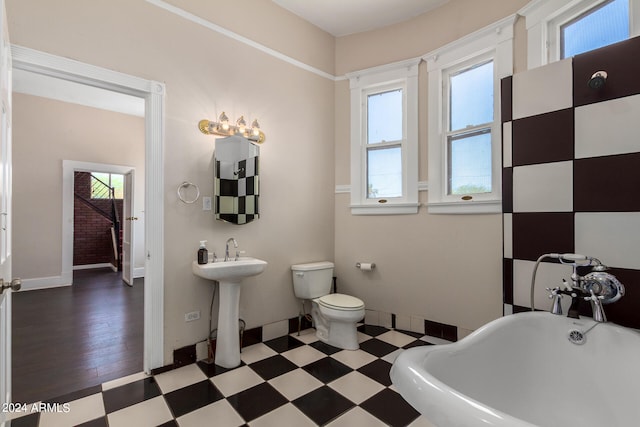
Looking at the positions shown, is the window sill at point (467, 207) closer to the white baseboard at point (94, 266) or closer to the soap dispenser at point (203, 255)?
the soap dispenser at point (203, 255)

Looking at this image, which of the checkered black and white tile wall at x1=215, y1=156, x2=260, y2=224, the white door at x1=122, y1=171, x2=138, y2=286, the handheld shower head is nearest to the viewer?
the handheld shower head

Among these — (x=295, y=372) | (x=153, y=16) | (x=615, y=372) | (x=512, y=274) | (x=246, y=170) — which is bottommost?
(x=295, y=372)

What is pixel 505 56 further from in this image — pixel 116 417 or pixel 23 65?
pixel 116 417

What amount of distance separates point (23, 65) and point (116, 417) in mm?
2090

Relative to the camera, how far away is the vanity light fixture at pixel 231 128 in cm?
237

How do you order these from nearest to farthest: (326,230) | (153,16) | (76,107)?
(153,16) < (326,230) < (76,107)

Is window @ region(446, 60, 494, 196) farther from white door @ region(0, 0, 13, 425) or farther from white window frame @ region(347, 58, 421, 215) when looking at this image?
white door @ region(0, 0, 13, 425)

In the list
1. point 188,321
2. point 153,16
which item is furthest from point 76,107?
point 188,321

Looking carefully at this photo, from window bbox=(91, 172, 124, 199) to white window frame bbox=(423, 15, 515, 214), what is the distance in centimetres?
736

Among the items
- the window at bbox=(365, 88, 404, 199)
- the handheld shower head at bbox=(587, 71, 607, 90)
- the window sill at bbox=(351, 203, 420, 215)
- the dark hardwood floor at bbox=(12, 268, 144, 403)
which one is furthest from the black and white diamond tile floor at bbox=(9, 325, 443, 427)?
the handheld shower head at bbox=(587, 71, 607, 90)

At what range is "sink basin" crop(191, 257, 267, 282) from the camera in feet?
6.89

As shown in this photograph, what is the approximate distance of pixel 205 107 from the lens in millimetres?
2375

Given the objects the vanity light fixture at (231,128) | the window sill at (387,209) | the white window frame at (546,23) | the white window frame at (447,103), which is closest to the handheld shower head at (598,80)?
the white window frame at (546,23)

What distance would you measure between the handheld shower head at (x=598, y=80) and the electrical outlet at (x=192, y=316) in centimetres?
295
